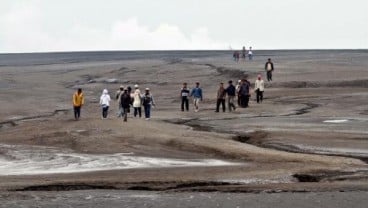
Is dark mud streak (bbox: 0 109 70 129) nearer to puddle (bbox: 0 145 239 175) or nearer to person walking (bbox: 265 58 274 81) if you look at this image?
person walking (bbox: 265 58 274 81)

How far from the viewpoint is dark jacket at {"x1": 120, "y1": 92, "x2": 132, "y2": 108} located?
2998 cm

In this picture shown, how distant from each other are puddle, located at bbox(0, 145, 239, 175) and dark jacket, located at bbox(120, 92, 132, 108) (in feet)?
26.5

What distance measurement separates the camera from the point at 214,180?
15.7 m

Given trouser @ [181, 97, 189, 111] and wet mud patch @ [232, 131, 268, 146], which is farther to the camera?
trouser @ [181, 97, 189, 111]

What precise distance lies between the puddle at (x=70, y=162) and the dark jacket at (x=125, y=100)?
8.07 m

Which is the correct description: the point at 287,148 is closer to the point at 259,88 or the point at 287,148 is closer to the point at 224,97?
the point at 224,97

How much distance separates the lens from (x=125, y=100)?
29.9m

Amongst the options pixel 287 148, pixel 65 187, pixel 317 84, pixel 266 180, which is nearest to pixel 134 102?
pixel 287 148

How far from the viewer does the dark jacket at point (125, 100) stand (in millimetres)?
29980

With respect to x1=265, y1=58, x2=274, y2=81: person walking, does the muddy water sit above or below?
below

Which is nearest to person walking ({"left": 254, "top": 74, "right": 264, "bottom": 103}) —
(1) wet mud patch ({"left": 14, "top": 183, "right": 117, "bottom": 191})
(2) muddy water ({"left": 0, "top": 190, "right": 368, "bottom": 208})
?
(1) wet mud patch ({"left": 14, "top": 183, "right": 117, "bottom": 191})

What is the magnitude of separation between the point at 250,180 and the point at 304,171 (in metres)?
1.72

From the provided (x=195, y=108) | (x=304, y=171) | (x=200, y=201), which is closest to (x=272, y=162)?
(x=304, y=171)

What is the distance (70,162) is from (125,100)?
Answer: 34.4 ft
